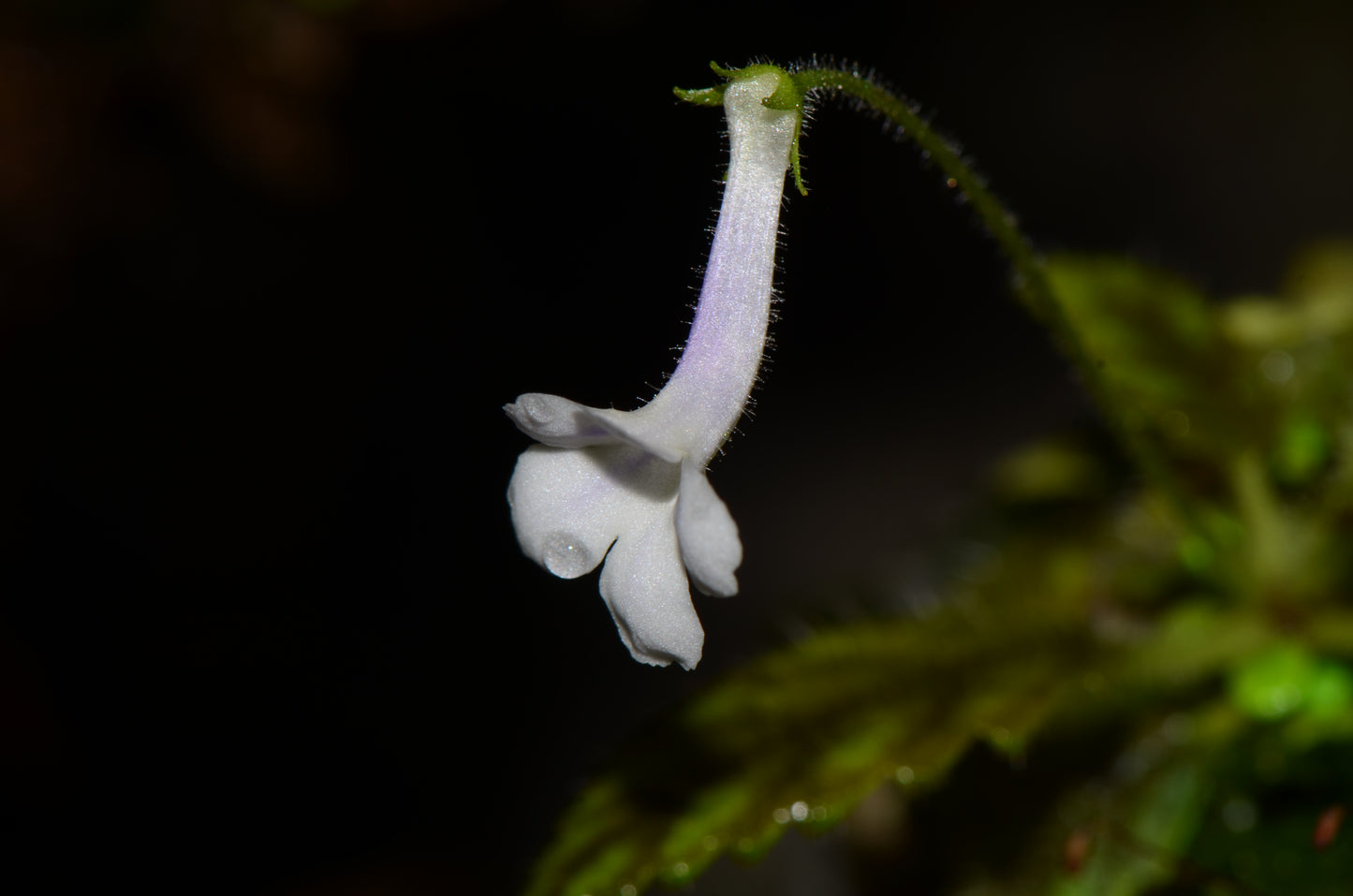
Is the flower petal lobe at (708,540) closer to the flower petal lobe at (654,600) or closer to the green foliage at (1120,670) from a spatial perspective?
the flower petal lobe at (654,600)

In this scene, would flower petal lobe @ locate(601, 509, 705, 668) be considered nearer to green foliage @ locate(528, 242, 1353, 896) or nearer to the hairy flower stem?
green foliage @ locate(528, 242, 1353, 896)

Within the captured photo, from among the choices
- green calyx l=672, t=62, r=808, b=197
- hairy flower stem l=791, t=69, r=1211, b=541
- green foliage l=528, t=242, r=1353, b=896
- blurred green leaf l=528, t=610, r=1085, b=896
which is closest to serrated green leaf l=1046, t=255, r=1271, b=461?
green foliage l=528, t=242, r=1353, b=896

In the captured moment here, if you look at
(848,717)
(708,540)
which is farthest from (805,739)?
(708,540)

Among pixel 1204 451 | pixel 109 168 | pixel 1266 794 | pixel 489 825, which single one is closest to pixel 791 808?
pixel 1266 794

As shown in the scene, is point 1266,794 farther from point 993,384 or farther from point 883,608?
point 993,384

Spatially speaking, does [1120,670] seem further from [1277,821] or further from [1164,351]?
[1164,351]

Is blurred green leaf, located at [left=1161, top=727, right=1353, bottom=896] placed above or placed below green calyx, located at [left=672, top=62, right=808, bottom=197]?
below

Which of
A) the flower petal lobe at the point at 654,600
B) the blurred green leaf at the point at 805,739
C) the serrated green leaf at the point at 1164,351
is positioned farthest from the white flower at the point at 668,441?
the serrated green leaf at the point at 1164,351
